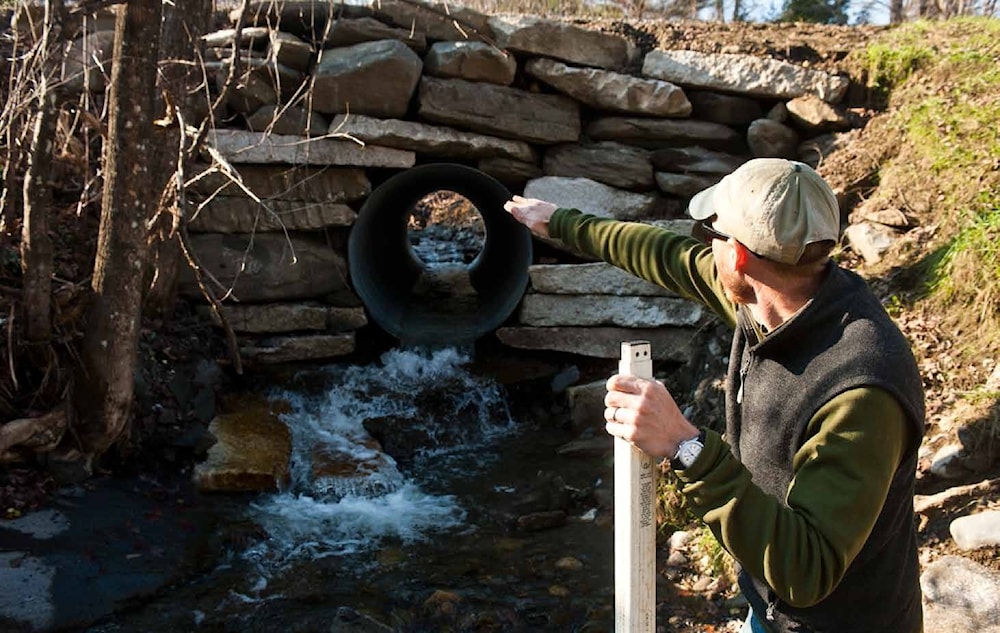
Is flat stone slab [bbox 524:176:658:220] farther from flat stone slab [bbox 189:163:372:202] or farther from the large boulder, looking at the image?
flat stone slab [bbox 189:163:372:202]

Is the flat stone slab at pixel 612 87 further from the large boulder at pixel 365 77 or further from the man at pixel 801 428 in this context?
the man at pixel 801 428

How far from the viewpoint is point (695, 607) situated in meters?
4.23

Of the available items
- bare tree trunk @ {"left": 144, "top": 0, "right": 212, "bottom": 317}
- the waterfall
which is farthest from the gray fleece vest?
bare tree trunk @ {"left": 144, "top": 0, "right": 212, "bottom": 317}

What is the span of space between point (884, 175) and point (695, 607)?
147 inches

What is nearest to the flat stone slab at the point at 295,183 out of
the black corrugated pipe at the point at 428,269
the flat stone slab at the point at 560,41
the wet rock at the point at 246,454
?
the black corrugated pipe at the point at 428,269

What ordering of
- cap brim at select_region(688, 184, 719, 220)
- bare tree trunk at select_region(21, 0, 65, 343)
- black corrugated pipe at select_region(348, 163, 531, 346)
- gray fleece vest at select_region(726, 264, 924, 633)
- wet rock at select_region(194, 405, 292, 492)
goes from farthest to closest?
black corrugated pipe at select_region(348, 163, 531, 346) < wet rock at select_region(194, 405, 292, 492) < bare tree trunk at select_region(21, 0, 65, 343) < cap brim at select_region(688, 184, 719, 220) < gray fleece vest at select_region(726, 264, 924, 633)

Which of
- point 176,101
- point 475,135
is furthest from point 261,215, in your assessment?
point 475,135

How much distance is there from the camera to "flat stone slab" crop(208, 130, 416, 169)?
6.80m

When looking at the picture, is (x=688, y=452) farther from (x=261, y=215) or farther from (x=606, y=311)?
(x=261, y=215)

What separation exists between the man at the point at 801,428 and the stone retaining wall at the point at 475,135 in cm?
512

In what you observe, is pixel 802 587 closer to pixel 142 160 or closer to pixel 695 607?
pixel 695 607

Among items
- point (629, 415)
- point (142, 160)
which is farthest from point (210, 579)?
point (629, 415)

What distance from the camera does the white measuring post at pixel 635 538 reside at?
6.00ft

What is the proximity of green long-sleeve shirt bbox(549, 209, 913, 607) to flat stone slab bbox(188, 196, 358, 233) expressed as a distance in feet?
19.2
